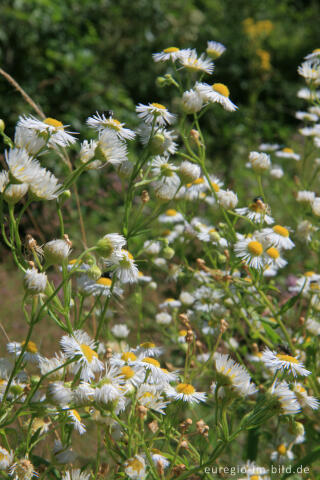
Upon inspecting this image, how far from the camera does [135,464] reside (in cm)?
86

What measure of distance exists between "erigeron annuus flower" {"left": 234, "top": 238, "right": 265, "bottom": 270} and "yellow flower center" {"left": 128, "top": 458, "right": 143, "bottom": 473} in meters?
0.56

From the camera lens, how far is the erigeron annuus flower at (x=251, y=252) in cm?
126

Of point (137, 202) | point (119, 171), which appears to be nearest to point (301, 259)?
point (137, 202)

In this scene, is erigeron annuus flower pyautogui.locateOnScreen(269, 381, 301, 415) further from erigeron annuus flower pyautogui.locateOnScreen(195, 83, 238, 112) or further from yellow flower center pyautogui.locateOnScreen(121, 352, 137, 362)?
erigeron annuus flower pyautogui.locateOnScreen(195, 83, 238, 112)

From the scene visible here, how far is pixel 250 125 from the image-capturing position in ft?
18.0

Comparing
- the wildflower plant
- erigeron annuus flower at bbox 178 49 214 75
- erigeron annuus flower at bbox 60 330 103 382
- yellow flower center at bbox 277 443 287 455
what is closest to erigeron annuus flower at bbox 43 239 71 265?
the wildflower plant

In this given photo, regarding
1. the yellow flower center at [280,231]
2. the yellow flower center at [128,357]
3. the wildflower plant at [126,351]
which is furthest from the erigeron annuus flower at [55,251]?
the yellow flower center at [280,231]

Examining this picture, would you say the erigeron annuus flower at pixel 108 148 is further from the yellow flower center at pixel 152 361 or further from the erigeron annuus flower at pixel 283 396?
the erigeron annuus flower at pixel 283 396

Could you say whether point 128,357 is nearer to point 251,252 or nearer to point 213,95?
point 251,252

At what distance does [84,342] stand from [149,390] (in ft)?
0.52

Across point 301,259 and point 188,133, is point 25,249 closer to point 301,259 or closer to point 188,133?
point 188,133

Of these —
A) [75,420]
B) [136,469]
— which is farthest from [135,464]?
[75,420]

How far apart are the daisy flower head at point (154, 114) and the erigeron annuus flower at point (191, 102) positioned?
8cm

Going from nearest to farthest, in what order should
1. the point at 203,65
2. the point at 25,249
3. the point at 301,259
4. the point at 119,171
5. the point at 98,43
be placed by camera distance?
the point at 25,249 < the point at 119,171 < the point at 203,65 < the point at 301,259 < the point at 98,43
